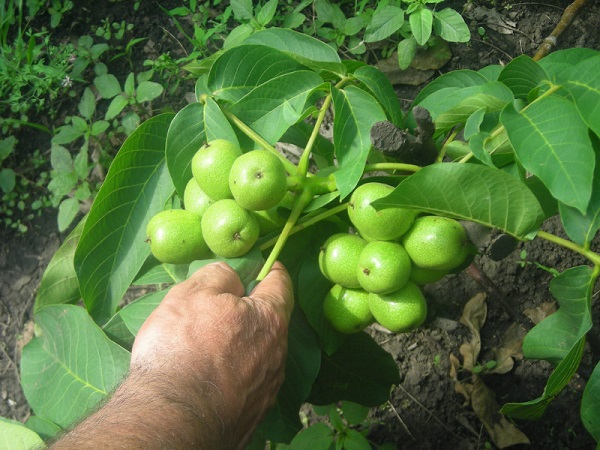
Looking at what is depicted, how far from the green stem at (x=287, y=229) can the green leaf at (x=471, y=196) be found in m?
0.27

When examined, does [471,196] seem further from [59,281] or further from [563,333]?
[59,281]

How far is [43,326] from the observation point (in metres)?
1.62

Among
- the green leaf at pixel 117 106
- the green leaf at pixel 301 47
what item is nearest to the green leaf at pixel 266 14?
the green leaf at pixel 117 106

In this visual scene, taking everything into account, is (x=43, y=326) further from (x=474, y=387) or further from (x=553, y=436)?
(x=553, y=436)

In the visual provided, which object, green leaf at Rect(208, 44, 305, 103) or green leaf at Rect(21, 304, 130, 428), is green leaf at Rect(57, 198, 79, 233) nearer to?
green leaf at Rect(21, 304, 130, 428)

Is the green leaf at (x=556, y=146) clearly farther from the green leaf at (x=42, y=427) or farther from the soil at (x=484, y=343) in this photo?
the green leaf at (x=42, y=427)

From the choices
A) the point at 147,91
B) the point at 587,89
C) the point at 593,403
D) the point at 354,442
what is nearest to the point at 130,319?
the point at 354,442

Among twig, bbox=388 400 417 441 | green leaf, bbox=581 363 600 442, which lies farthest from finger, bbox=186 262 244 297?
twig, bbox=388 400 417 441

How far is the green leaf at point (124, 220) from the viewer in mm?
1490

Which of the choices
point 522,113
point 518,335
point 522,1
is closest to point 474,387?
point 518,335

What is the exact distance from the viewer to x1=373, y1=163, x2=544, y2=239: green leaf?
1.17 meters

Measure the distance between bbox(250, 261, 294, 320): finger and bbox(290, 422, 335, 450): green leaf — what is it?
0.89m

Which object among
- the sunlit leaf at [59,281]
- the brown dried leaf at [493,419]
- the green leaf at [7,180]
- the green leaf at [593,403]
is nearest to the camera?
the green leaf at [593,403]

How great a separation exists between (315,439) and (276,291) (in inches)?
37.8
